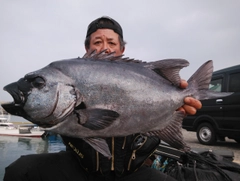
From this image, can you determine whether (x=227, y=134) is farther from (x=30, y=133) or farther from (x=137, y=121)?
(x=30, y=133)

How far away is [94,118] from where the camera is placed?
2012 mm

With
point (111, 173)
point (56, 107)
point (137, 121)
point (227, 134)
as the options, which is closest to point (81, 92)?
point (56, 107)

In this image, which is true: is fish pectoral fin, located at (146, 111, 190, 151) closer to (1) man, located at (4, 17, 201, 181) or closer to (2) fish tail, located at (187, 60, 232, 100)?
(1) man, located at (4, 17, 201, 181)

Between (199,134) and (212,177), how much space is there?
6168mm

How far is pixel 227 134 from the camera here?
8391 mm

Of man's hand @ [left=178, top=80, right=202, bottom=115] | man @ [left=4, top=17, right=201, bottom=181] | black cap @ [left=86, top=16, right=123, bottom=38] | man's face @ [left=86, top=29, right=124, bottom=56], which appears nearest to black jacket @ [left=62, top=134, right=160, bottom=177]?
man @ [left=4, top=17, right=201, bottom=181]

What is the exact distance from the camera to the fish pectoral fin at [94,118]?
6.58 feet

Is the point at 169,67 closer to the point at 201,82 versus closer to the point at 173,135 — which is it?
the point at 201,82

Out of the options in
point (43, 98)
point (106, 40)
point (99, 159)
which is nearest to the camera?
point (43, 98)

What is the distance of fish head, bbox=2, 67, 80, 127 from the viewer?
198cm

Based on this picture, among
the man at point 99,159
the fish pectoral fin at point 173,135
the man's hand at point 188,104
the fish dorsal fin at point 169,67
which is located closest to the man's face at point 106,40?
the man at point 99,159

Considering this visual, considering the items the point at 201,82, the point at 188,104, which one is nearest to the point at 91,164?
the point at 188,104

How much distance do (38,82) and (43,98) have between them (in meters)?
0.17

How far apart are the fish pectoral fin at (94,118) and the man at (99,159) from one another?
781 mm
